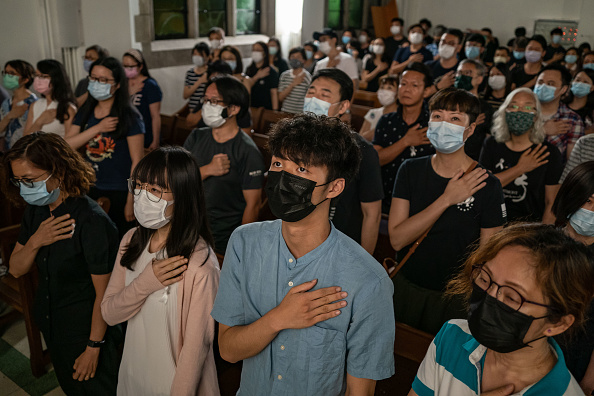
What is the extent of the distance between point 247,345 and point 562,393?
89 centimetres

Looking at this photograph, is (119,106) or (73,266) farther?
(119,106)

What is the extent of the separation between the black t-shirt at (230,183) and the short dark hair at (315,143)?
1.53m

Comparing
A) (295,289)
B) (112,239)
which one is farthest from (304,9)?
(295,289)

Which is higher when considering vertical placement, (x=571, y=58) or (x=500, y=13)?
(x=500, y=13)

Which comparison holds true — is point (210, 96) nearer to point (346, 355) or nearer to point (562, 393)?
point (346, 355)

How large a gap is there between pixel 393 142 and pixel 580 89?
7.65 feet

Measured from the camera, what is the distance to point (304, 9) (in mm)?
12430

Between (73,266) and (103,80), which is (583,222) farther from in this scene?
(103,80)

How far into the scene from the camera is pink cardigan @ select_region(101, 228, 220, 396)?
2.07 m

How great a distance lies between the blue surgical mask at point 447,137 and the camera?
2619mm

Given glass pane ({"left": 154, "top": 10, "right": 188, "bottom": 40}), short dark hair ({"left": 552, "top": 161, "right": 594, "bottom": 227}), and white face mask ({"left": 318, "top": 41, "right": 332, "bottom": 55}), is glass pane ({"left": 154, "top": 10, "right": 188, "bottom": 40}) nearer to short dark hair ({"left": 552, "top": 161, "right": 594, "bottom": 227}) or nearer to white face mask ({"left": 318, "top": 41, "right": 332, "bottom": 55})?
white face mask ({"left": 318, "top": 41, "right": 332, "bottom": 55})

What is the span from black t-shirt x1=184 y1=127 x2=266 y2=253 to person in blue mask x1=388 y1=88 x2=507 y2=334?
38.2 inches

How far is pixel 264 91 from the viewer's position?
7367 mm

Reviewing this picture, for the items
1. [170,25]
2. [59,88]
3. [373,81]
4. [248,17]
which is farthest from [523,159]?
[248,17]
